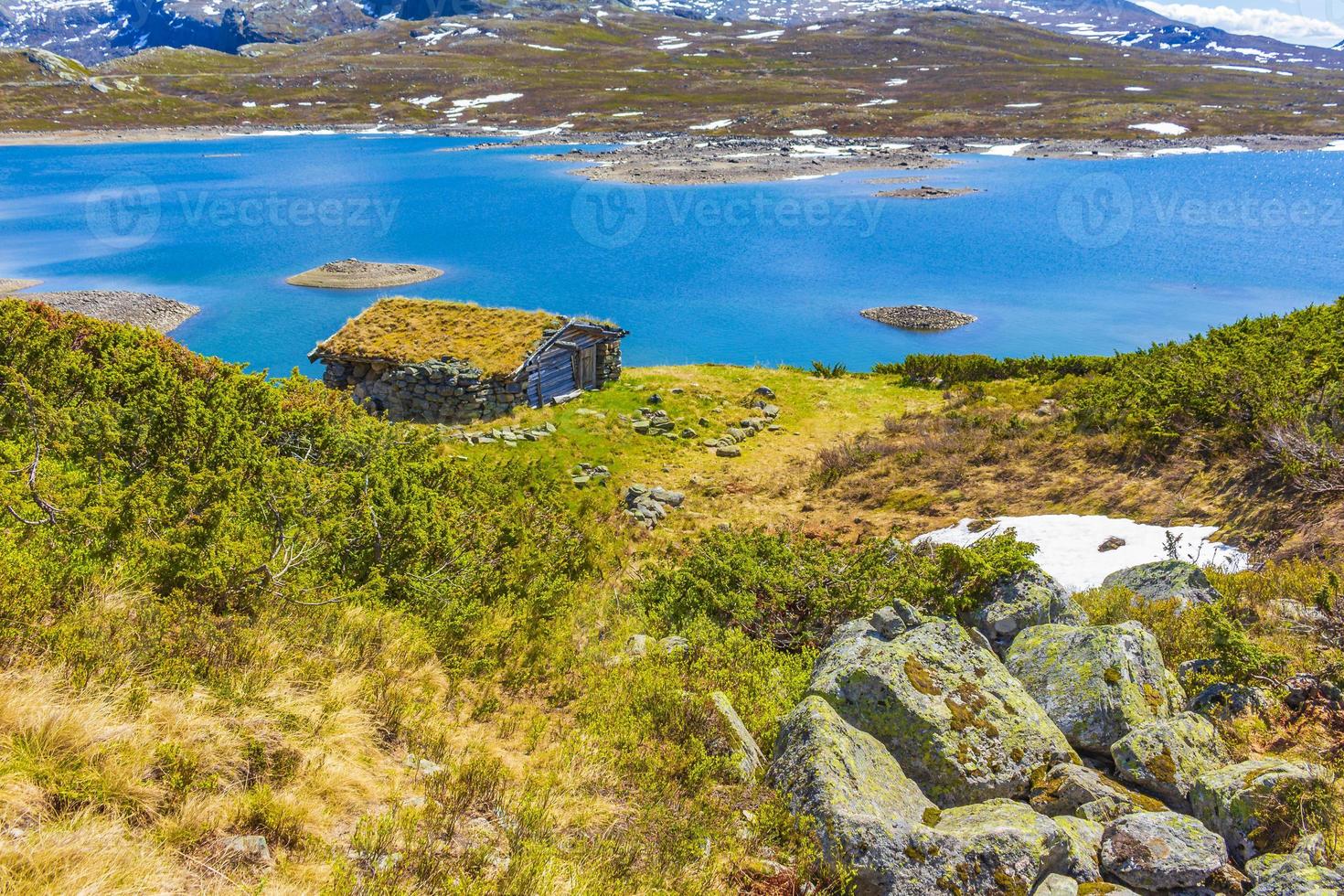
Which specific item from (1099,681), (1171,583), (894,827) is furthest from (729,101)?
(894,827)

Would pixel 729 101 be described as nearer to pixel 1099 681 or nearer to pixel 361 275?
pixel 361 275

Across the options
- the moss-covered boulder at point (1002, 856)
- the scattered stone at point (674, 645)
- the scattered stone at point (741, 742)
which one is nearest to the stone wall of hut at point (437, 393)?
the scattered stone at point (674, 645)

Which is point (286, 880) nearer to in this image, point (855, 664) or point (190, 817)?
point (190, 817)

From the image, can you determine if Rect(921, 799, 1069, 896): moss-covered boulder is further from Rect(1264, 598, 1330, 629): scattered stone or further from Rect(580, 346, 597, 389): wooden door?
Rect(580, 346, 597, 389): wooden door

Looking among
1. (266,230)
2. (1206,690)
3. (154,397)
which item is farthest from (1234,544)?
(266,230)

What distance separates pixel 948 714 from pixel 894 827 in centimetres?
141

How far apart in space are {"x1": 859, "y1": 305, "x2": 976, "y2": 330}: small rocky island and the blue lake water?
49.8 inches

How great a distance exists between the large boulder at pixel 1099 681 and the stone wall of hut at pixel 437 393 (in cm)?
2376

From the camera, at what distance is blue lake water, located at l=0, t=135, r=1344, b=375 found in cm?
4516

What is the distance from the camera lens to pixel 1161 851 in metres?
5.42

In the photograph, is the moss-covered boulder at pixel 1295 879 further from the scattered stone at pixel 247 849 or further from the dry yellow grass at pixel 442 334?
the dry yellow grass at pixel 442 334

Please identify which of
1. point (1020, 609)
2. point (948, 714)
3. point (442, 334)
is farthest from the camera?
point (442, 334)

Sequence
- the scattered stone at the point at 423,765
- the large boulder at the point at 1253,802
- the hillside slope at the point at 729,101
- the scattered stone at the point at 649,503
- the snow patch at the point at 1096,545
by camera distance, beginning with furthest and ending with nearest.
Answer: the hillside slope at the point at 729,101
the scattered stone at the point at 649,503
the snow patch at the point at 1096,545
the scattered stone at the point at 423,765
the large boulder at the point at 1253,802

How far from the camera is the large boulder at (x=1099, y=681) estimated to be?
7062 mm
